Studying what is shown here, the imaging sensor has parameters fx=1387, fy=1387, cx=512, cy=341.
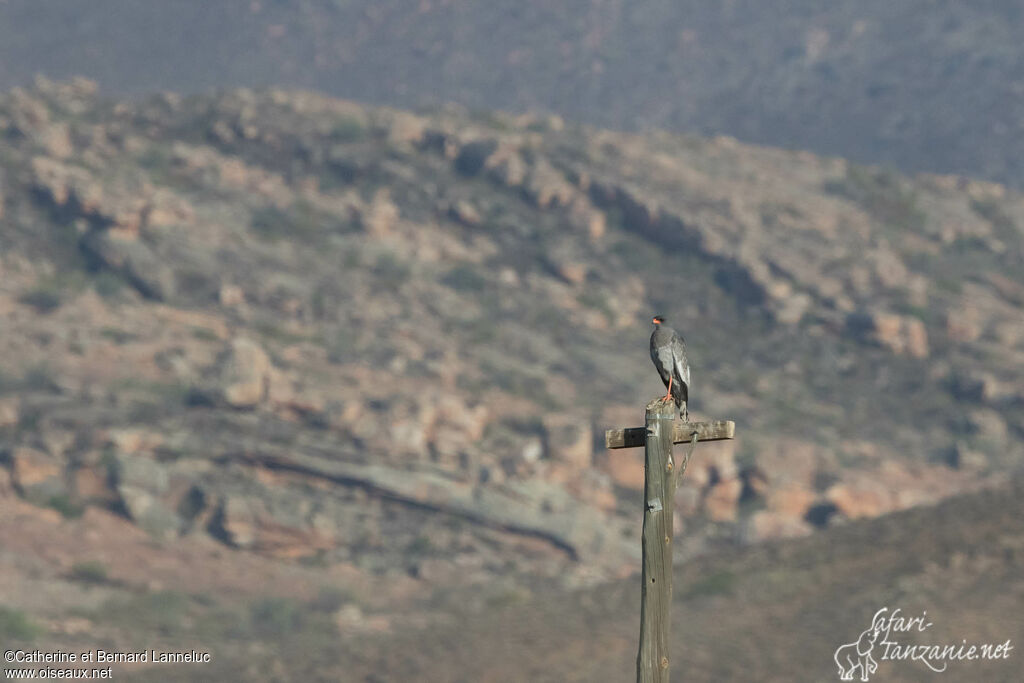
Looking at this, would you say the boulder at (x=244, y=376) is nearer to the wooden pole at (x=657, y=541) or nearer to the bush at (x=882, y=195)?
the wooden pole at (x=657, y=541)

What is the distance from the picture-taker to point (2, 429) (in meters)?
56.4

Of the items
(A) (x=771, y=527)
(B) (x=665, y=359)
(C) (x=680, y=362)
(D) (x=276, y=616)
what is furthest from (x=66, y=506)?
(C) (x=680, y=362)

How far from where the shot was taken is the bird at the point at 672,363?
16.1 meters

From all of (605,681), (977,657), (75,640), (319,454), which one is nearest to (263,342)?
(319,454)

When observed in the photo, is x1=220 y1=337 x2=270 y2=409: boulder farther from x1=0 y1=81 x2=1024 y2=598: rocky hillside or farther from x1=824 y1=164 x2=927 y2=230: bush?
x1=824 y1=164 x2=927 y2=230: bush

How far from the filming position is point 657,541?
14547 millimetres

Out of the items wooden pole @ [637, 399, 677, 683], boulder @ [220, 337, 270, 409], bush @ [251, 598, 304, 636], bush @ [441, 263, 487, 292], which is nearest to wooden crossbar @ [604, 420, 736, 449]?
wooden pole @ [637, 399, 677, 683]

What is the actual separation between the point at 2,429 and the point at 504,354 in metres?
25.5

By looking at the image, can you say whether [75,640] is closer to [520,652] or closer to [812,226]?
[520,652]

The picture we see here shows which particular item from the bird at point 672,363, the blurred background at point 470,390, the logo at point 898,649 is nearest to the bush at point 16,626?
the blurred background at point 470,390

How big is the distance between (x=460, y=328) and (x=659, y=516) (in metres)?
59.1

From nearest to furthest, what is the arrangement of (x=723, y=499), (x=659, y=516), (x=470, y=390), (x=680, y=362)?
(x=659, y=516)
(x=680, y=362)
(x=723, y=499)
(x=470, y=390)

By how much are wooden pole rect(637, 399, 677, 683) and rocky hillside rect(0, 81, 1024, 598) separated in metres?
39.1

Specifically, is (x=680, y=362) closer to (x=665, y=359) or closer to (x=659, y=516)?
(x=665, y=359)
